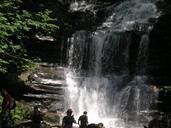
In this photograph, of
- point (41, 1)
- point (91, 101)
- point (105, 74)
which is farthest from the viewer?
point (41, 1)

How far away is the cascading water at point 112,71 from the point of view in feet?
87.5

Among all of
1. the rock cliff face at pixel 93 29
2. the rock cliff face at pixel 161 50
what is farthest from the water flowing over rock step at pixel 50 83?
the rock cliff face at pixel 161 50

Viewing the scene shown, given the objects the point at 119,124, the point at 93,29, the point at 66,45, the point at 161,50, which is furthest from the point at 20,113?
the point at 93,29

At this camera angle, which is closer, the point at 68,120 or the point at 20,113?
the point at 68,120

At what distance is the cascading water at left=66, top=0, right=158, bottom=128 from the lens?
2666cm

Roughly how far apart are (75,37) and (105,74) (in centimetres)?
413

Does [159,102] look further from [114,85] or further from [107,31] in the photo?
[107,31]

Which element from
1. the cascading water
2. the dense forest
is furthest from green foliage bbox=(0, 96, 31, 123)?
the cascading water

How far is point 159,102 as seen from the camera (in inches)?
1018

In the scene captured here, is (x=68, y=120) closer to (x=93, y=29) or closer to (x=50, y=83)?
(x=50, y=83)

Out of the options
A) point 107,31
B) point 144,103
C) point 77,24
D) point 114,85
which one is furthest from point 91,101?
point 77,24

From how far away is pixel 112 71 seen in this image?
30969mm

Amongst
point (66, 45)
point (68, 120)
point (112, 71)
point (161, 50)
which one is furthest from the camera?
point (66, 45)

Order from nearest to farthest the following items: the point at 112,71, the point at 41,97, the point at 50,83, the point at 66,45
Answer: the point at 41,97 → the point at 50,83 → the point at 112,71 → the point at 66,45
